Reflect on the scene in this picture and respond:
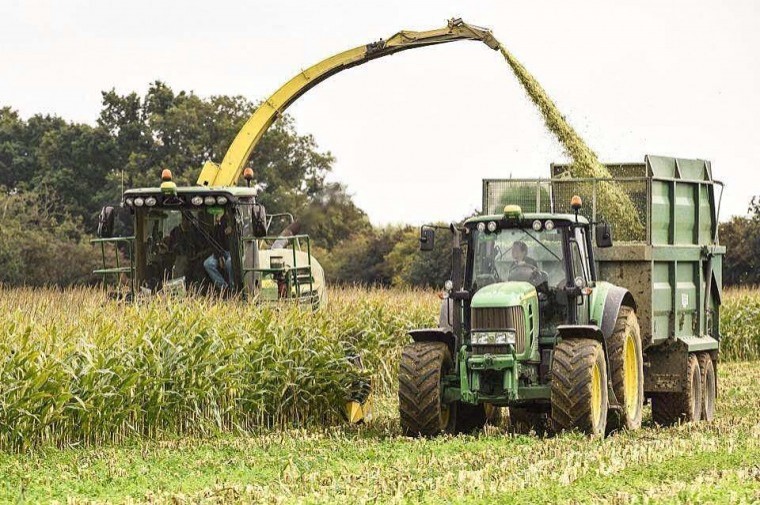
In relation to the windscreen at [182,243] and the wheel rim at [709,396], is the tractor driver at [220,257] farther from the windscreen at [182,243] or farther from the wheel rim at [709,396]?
the wheel rim at [709,396]

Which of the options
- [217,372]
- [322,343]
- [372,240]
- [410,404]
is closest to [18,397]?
[217,372]

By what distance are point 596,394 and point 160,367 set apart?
13.5 ft

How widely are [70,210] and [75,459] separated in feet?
127

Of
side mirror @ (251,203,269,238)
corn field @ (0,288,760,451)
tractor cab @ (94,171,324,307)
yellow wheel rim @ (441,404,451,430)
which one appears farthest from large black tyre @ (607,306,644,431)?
side mirror @ (251,203,269,238)

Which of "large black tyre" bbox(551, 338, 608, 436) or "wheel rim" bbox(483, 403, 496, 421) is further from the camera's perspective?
"wheel rim" bbox(483, 403, 496, 421)

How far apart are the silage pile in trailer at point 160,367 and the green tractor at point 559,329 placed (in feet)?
6.54

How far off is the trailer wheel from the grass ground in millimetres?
2305

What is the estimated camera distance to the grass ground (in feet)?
29.2

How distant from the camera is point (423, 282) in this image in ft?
131

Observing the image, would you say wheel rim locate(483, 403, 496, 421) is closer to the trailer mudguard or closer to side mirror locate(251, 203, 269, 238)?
the trailer mudguard

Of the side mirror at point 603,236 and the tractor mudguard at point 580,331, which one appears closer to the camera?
the tractor mudguard at point 580,331

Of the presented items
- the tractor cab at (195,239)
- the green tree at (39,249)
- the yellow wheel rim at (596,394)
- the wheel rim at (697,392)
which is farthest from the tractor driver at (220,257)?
the green tree at (39,249)

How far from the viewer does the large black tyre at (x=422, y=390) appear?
12.5 m

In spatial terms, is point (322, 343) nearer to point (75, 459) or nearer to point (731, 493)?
point (75, 459)
